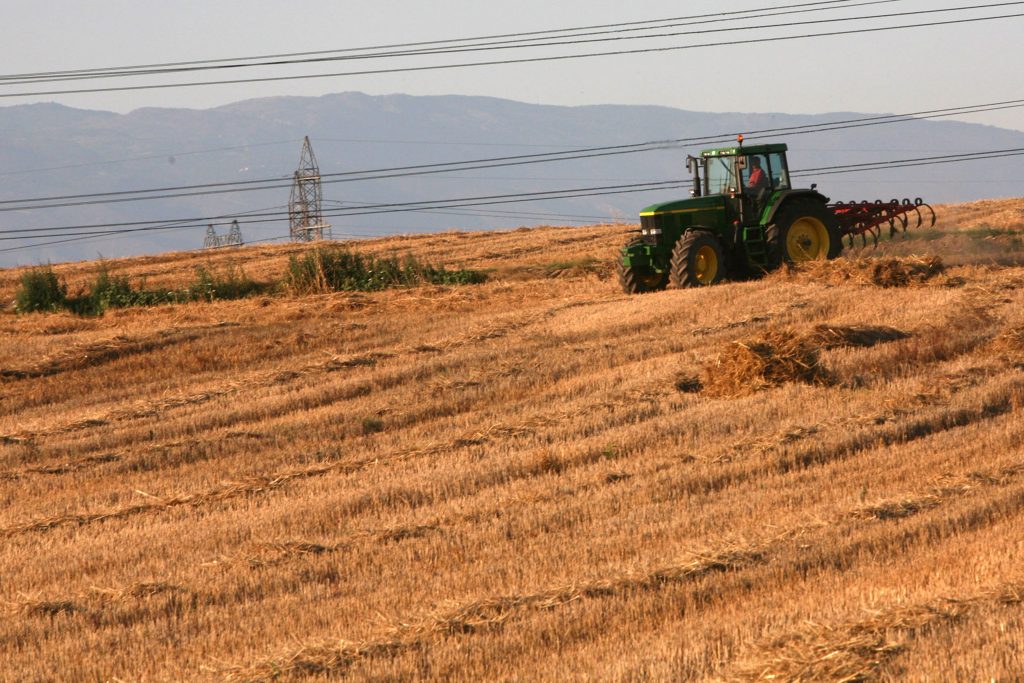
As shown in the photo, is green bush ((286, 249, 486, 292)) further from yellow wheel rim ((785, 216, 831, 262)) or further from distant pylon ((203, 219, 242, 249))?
distant pylon ((203, 219, 242, 249))

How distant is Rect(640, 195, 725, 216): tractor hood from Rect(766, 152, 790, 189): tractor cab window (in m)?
0.97

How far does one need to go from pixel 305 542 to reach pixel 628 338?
8397mm

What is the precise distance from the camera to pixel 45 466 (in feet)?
40.7

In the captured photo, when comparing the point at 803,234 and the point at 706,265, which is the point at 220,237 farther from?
the point at 706,265

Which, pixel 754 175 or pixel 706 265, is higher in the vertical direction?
pixel 754 175

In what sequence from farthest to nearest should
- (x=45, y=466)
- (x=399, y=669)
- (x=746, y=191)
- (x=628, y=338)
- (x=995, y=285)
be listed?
(x=746, y=191) < (x=995, y=285) < (x=628, y=338) < (x=45, y=466) < (x=399, y=669)

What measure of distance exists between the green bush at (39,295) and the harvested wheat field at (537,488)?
4.01 meters

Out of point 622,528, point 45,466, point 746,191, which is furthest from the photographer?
point 746,191

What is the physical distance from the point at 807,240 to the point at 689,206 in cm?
216

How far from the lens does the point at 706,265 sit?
20.1 metres

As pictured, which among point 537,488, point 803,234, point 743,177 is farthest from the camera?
point 803,234

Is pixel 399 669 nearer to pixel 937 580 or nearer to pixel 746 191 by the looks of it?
pixel 937 580

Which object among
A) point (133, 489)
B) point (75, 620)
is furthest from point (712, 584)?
point (133, 489)

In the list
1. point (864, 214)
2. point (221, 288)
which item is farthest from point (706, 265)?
point (221, 288)
